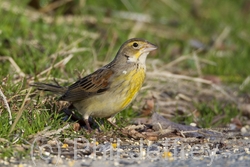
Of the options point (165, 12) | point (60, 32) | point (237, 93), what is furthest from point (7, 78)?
point (165, 12)

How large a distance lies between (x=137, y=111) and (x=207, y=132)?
3.08 feet

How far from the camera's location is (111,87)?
5.80m

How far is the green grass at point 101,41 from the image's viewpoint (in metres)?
6.09

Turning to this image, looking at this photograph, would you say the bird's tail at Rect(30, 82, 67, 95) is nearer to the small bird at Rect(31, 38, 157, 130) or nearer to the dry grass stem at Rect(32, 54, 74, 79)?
A: the small bird at Rect(31, 38, 157, 130)

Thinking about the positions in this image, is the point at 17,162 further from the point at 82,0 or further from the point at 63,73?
the point at 82,0

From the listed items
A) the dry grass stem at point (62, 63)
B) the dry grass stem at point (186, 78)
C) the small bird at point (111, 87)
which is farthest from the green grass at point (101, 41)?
the dry grass stem at point (186, 78)

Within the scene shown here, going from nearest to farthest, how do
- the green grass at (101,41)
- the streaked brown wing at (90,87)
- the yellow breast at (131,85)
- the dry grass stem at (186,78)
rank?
the yellow breast at (131,85), the streaked brown wing at (90,87), the green grass at (101,41), the dry grass stem at (186,78)

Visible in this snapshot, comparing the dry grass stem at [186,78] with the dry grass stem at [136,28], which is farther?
the dry grass stem at [136,28]

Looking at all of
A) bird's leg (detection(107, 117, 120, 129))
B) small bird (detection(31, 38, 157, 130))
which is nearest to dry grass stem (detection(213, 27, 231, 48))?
small bird (detection(31, 38, 157, 130))

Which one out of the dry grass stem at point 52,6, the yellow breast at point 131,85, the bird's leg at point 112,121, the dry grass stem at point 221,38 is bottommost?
the bird's leg at point 112,121

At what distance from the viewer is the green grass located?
6090 millimetres

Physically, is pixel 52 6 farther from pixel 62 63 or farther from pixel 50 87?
pixel 50 87

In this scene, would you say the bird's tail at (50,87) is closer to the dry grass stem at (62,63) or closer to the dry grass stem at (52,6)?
the dry grass stem at (62,63)

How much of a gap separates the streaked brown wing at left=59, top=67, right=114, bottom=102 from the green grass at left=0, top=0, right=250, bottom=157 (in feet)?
0.81
